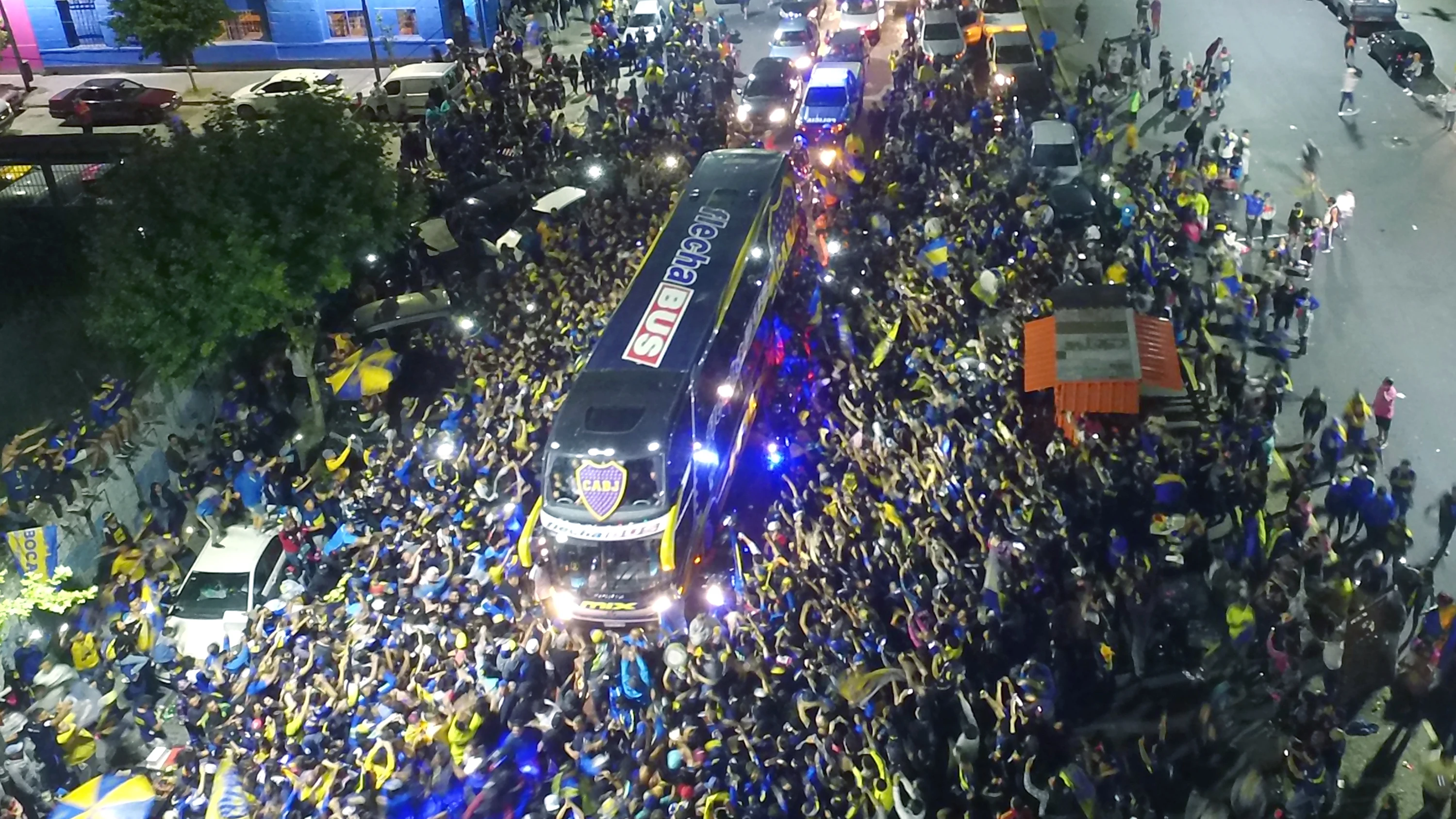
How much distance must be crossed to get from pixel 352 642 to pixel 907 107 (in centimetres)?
1617

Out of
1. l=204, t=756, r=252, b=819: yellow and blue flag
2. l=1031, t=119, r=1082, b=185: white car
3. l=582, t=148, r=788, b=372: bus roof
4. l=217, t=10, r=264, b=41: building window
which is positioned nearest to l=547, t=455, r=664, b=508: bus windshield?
l=582, t=148, r=788, b=372: bus roof

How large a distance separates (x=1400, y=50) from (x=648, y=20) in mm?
18621

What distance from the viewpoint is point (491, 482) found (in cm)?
1298

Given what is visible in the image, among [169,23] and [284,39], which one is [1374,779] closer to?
[169,23]

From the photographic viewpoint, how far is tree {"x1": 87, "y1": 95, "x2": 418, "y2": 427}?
47.0ft

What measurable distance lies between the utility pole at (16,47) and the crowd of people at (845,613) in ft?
66.0

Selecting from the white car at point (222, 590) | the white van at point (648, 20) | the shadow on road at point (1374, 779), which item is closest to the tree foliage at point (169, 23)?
the white van at point (648, 20)

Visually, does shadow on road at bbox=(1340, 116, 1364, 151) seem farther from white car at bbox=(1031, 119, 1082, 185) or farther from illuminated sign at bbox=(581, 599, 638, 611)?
illuminated sign at bbox=(581, 599, 638, 611)

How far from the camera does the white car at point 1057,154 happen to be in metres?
20.2

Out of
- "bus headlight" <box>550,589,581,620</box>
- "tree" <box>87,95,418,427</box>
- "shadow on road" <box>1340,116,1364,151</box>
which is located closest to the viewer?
"bus headlight" <box>550,589,581,620</box>

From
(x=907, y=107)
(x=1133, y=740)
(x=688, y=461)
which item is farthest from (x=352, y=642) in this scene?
(x=907, y=107)

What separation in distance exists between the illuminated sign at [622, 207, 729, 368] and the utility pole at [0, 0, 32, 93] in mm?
23683

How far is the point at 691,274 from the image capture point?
14.1 meters

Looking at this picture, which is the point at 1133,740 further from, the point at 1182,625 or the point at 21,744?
the point at 21,744
